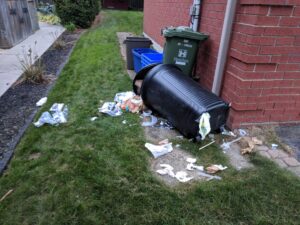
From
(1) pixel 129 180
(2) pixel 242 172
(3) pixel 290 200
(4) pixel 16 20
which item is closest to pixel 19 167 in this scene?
(1) pixel 129 180

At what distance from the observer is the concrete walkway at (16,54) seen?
4.91 metres

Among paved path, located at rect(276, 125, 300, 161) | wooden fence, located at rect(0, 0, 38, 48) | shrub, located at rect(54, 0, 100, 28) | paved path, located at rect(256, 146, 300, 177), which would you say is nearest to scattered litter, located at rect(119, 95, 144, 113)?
paved path, located at rect(256, 146, 300, 177)

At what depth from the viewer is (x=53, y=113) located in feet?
11.9

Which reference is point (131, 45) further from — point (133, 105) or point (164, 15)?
point (133, 105)

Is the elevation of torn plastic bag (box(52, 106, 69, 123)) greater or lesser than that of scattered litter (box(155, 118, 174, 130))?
lesser

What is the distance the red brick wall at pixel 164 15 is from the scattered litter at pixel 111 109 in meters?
2.34

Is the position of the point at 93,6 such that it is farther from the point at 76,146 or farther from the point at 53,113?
the point at 76,146

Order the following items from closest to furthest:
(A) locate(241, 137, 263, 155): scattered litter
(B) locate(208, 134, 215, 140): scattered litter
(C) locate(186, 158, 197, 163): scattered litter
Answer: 1. (C) locate(186, 158, 197, 163): scattered litter
2. (A) locate(241, 137, 263, 155): scattered litter
3. (B) locate(208, 134, 215, 140): scattered litter

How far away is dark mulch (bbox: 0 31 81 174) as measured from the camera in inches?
117

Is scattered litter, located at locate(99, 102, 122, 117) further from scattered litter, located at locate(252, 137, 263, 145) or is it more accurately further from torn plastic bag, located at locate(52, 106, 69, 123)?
scattered litter, located at locate(252, 137, 263, 145)

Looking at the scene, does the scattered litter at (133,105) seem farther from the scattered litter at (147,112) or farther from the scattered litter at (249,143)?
the scattered litter at (249,143)

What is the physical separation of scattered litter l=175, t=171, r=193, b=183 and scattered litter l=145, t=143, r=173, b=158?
333mm

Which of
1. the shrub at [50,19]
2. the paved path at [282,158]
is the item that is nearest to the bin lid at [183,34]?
the paved path at [282,158]

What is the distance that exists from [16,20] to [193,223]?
26.6ft
